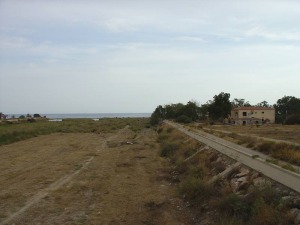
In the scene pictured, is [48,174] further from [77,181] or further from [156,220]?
[156,220]

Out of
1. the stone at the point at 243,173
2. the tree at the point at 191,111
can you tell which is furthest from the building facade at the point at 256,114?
the stone at the point at 243,173

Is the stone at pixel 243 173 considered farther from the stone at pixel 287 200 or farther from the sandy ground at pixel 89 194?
the stone at pixel 287 200

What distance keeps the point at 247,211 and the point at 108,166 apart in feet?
43.6

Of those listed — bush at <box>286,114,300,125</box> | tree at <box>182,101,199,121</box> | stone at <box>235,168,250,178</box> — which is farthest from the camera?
tree at <box>182,101,199,121</box>

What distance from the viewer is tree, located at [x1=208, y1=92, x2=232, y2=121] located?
351 ft

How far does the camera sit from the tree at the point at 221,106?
107 metres

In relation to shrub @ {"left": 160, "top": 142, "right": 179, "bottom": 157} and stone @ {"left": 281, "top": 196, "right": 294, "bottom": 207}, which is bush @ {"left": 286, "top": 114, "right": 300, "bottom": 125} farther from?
stone @ {"left": 281, "top": 196, "right": 294, "bottom": 207}

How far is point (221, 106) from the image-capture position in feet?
353

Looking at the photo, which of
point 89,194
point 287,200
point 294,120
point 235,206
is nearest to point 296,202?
point 287,200

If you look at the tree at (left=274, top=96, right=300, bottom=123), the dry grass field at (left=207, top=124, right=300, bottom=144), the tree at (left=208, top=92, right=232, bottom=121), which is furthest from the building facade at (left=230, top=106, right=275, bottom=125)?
the dry grass field at (left=207, top=124, right=300, bottom=144)

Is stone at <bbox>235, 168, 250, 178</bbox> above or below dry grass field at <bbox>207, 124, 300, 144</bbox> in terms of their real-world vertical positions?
above

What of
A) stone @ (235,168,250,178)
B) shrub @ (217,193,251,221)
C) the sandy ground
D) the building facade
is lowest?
the sandy ground

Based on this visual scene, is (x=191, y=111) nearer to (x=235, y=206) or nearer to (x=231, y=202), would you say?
(x=231, y=202)

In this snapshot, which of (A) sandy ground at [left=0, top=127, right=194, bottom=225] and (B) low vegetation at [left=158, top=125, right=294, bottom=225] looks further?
(A) sandy ground at [left=0, top=127, right=194, bottom=225]
